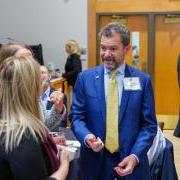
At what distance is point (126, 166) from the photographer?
2053 millimetres

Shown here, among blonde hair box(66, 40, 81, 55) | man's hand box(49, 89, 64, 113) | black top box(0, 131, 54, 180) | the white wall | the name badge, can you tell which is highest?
the white wall

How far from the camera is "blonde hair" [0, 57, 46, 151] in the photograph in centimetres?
145

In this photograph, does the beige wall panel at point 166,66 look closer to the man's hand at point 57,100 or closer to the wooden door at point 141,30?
the wooden door at point 141,30

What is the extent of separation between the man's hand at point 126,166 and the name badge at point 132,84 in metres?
0.35

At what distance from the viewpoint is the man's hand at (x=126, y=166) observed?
6.66ft

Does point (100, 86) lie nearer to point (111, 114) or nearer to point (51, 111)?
point (111, 114)

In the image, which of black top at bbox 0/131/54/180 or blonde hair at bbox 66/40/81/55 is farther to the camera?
blonde hair at bbox 66/40/81/55

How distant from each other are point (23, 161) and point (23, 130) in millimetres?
112

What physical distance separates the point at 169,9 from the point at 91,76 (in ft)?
17.8

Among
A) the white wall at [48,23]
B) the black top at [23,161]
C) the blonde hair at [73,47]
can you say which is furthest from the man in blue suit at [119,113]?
the white wall at [48,23]

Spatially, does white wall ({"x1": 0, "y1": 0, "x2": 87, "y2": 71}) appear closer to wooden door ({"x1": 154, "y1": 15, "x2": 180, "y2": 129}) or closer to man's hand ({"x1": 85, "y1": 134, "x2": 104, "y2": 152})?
wooden door ({"x1": 154, "y1": 15, "x2": 180, "y2": 129})

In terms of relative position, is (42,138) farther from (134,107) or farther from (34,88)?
(134,107)

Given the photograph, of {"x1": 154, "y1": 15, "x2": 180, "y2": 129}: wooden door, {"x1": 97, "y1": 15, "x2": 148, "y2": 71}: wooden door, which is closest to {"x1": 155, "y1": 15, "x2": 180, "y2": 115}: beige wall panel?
{"x1": 154, "y1": 15, "x2": 180, "y2": 129}: wooden door

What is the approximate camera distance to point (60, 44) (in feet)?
26.4
